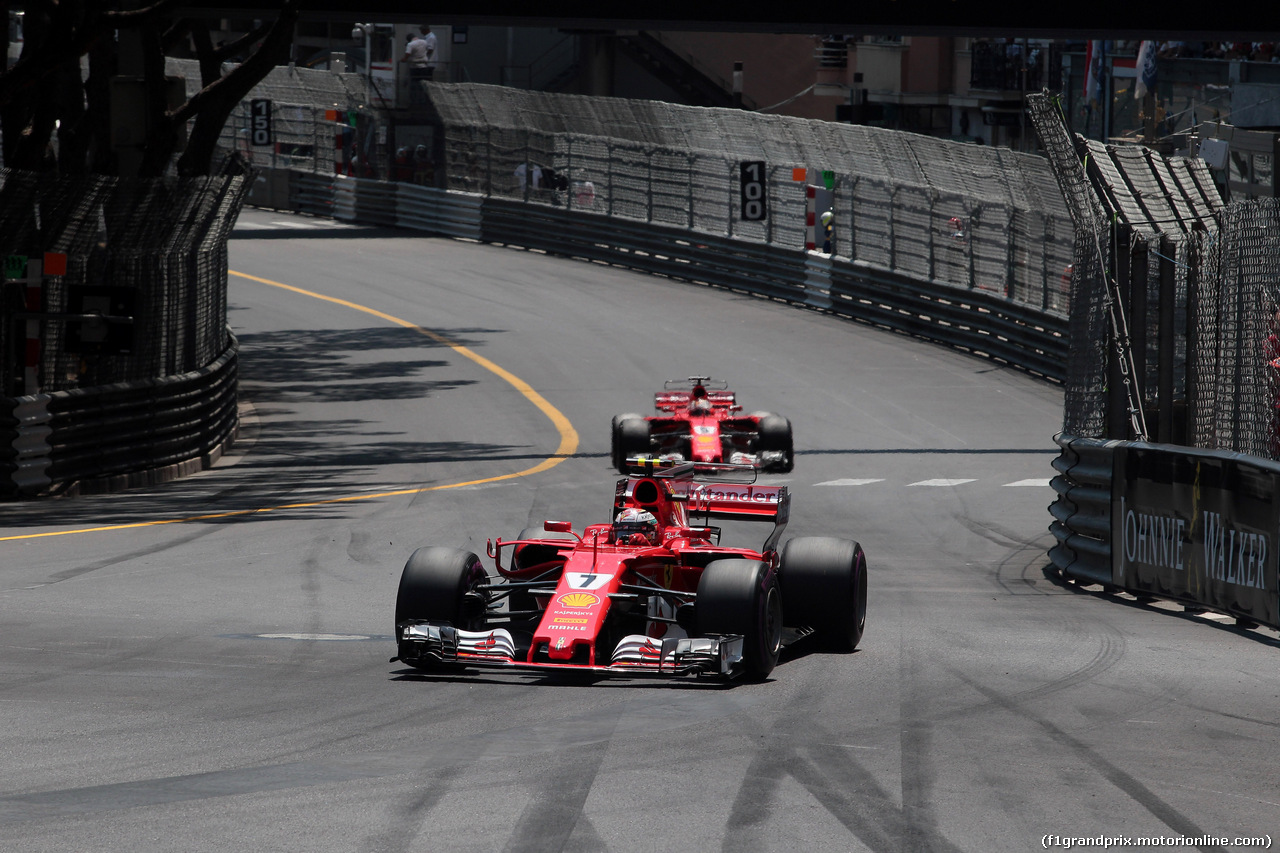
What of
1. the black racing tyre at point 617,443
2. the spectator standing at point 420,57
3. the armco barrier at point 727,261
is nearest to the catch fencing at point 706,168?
the armco barrier at point 727,261

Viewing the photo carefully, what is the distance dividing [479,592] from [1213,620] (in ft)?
15.1

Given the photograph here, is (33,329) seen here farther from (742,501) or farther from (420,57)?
(420,57)

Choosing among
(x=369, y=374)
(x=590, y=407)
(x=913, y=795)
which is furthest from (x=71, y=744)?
(x=369, y=374)

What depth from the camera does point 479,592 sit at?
9156 millimetres

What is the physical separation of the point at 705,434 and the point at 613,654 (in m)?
9.51

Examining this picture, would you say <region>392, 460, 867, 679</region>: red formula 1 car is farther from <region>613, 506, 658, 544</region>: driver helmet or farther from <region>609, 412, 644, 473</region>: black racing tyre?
<region>609, 412, 644, 473</region>: black racing tyre

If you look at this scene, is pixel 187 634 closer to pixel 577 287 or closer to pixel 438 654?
pixel 438 654

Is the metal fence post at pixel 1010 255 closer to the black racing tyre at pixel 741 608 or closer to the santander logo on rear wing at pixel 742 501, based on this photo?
the santander logo on rear wing at pixel 742 501

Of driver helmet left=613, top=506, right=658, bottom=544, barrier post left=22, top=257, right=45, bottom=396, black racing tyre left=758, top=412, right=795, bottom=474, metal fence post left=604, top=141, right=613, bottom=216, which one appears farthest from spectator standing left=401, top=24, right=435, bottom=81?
driver helmet left=613, top=506, right=658, bottom=544

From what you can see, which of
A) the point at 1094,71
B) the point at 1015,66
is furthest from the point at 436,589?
the point at 1015,66

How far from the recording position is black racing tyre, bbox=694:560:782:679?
835 centimetres

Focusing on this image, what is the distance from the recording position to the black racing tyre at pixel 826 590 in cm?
925

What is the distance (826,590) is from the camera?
9250mm

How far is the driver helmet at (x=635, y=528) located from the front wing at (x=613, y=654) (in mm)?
805
